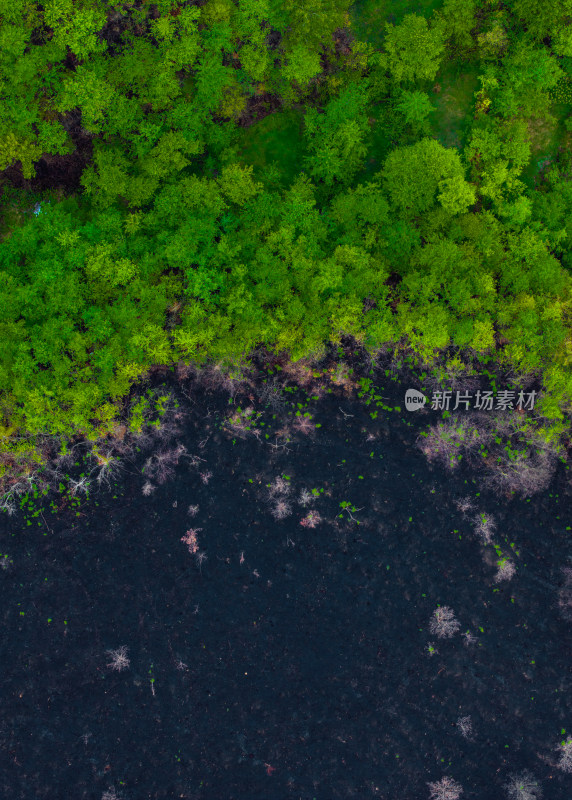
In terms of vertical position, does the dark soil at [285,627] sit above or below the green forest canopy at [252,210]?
below

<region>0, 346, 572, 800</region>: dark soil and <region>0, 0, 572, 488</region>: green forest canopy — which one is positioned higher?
<region>0, 0, 572, 488</region>: green forest canopy

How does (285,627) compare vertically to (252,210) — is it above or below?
below

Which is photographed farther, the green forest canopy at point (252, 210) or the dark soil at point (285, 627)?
the dark soil at point (285, 627)

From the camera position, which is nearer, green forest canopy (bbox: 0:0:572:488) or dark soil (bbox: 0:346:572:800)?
green forest canopy (bbox: 0:0:572:488)

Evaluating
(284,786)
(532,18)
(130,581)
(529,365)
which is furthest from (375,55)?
(284,786)

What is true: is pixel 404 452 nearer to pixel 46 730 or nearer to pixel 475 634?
pixel 475 634
